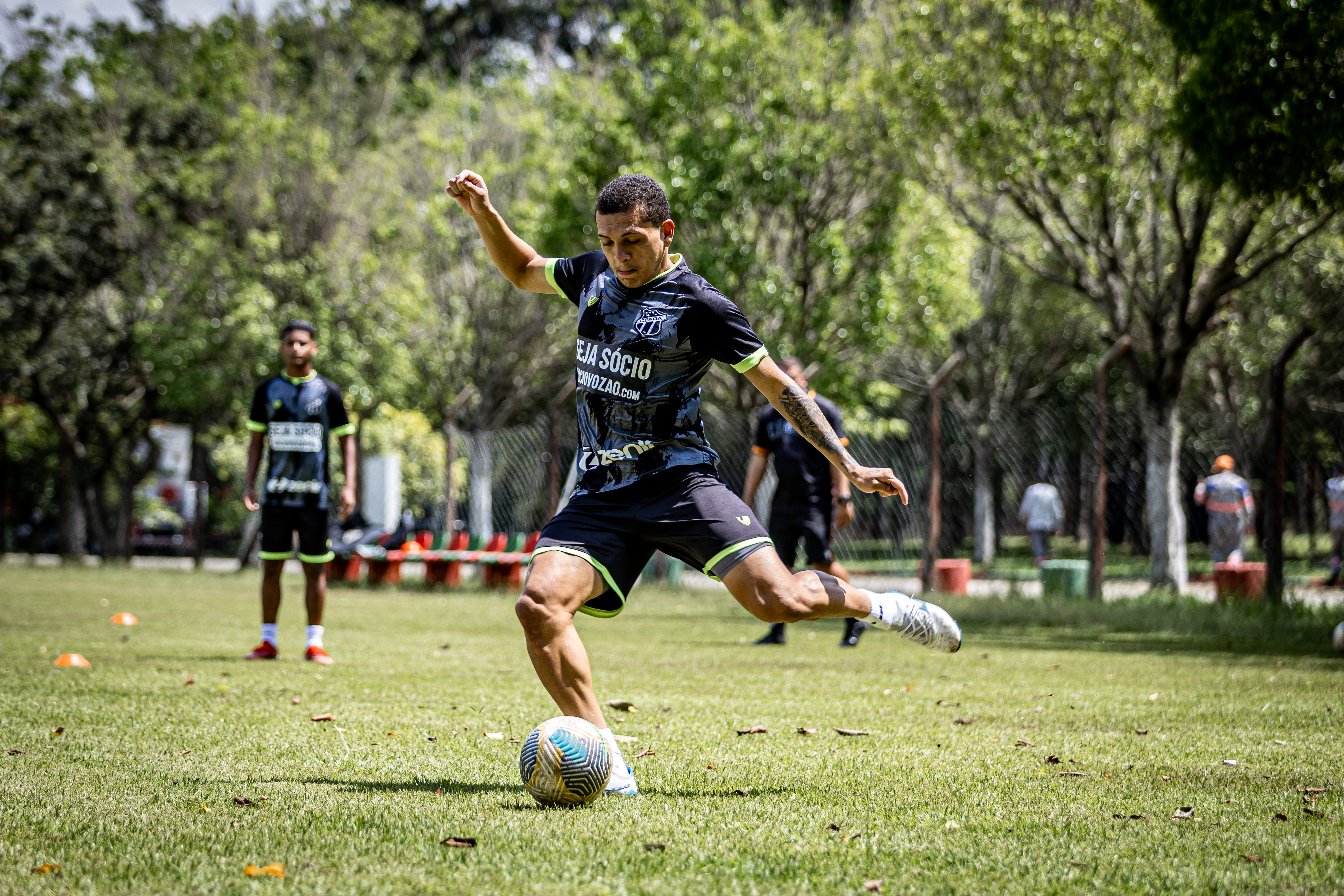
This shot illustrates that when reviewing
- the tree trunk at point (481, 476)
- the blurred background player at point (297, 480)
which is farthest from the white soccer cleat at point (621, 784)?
the tree trunk at point (481, 476)

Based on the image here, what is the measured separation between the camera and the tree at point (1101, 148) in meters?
15.3

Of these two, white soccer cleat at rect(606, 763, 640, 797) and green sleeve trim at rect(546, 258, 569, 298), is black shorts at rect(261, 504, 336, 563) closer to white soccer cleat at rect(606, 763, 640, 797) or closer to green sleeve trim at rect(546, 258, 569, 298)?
green sleeve trim at rect(546, 258, 569, 298)

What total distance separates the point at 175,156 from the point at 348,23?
6993mm

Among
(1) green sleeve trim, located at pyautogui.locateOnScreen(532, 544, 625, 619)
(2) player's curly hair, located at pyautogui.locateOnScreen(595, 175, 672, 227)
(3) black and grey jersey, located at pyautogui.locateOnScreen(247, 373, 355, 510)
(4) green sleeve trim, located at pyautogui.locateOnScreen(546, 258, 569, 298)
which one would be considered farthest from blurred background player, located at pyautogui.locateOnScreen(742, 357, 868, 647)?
(2) player's curly hair, located at pyautogui.locateOnScreen(595, 175, 672, 227)

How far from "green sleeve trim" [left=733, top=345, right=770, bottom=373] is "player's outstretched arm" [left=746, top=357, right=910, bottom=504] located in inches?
0.6

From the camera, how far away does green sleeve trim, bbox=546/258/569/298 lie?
15.9 feet

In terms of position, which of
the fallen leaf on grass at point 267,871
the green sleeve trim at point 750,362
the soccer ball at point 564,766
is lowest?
the fallen leaf on grass at point 267,871

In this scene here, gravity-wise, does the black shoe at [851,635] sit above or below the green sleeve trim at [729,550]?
below

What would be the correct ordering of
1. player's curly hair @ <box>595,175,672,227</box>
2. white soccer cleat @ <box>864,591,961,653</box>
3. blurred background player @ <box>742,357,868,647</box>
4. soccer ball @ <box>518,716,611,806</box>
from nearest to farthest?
soccer ball @ <box>518,716,611,806</box> < player's curly hair @ <box>595,175,672,227</box> < white soccer cleat @ <box>864,591,961,653</box> < blurred background player @ <box>742,357,868,647</box>

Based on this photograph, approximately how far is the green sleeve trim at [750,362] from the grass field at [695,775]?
1.53 m

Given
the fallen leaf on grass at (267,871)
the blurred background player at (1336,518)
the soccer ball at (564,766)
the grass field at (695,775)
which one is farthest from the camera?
the blurred background player at (1336,518)

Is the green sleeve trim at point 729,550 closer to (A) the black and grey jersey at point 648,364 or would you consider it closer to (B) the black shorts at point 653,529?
(B) the black shorts at point 653,529

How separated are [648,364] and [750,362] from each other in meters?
0.38

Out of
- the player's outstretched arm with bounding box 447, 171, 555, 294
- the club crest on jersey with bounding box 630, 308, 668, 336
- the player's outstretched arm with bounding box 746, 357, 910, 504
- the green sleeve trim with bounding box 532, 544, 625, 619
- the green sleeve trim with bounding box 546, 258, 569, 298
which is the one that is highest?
the player's outstretched arm with bounding box 447, 171, 555, 294
